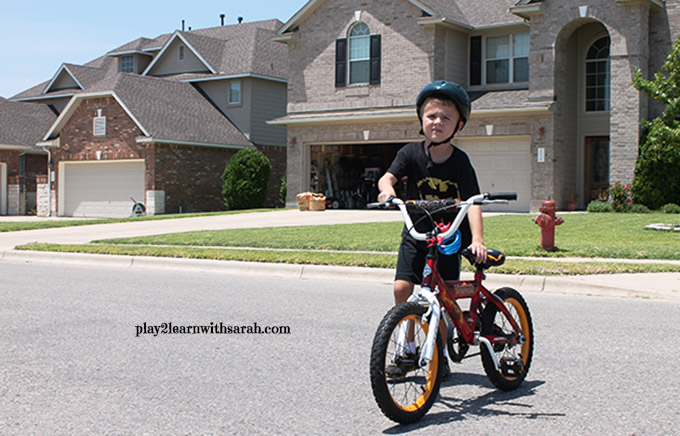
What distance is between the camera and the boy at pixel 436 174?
5043 mm

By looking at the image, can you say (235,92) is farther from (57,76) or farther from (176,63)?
(57,76)

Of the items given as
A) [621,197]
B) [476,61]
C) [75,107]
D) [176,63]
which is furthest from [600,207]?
[176,63]

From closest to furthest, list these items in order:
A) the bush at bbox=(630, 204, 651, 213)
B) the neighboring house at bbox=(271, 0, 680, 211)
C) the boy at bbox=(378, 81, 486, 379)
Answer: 1. the boy at bbox=(378, 81, 486, 379)
2. the bush at bbox=(630, 204, 651, 213)
3. the neighboring house at bbox=(271, 0, 680, 211)

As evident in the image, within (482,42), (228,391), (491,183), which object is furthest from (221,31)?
(228,391)

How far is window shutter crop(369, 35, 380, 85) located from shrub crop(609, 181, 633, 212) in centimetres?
904

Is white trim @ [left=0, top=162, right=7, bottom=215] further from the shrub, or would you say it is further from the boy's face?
the boy's face

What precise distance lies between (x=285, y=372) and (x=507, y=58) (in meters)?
23.3

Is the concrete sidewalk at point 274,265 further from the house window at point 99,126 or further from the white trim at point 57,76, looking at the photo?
the white trim at point 57,76

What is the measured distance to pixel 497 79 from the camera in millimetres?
27422

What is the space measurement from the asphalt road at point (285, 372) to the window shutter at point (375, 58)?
1918 centimetres

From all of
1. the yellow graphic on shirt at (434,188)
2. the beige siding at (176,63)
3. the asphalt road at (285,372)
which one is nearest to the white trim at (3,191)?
the beige siding at (176,63)

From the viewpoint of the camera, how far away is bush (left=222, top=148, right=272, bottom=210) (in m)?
30.8

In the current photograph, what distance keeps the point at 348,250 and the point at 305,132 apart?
15.6 m

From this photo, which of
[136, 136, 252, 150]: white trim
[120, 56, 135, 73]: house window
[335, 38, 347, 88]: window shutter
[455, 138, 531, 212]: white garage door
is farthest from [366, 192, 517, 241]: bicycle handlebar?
[120, 56, 135, 73]: house window
